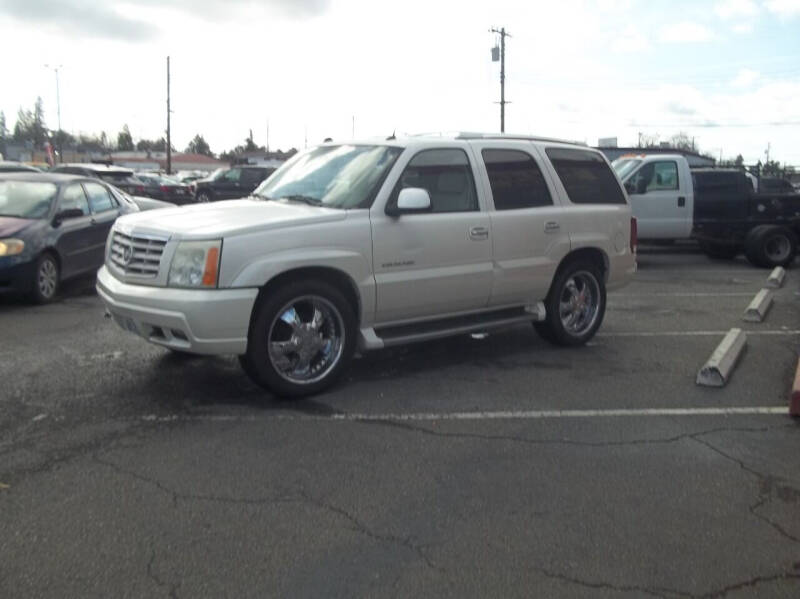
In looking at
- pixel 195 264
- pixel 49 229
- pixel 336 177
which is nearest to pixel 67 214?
pixel 49 229

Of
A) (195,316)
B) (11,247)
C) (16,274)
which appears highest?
(11,247)

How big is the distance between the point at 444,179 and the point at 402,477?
2.96 meters

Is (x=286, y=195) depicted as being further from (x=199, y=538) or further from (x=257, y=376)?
(x=199, y=538)

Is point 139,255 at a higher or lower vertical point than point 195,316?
higher

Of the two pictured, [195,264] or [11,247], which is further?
[11,247]

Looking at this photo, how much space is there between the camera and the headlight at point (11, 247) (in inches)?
354

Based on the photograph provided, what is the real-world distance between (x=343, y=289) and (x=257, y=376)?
93 centimetres

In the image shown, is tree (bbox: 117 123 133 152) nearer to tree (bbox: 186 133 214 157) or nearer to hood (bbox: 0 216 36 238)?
tree (bbox: 186 133 214 157)

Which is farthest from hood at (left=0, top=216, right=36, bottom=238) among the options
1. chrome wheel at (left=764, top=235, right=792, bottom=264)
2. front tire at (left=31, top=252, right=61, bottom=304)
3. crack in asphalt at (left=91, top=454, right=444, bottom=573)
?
chrome wheel at (left=764, top=235, right=792, bottom=264)

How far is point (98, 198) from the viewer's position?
11.1 m

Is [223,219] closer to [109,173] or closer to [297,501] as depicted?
[297,501]

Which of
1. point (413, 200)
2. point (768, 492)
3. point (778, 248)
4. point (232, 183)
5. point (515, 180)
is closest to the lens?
point (768, 492)

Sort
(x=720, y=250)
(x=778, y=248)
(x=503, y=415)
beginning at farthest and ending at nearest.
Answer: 1. (x=720, y=250)
2. (x=778, y=248)
3. (x=503, y=415)

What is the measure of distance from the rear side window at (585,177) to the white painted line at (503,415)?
99.8 inches
